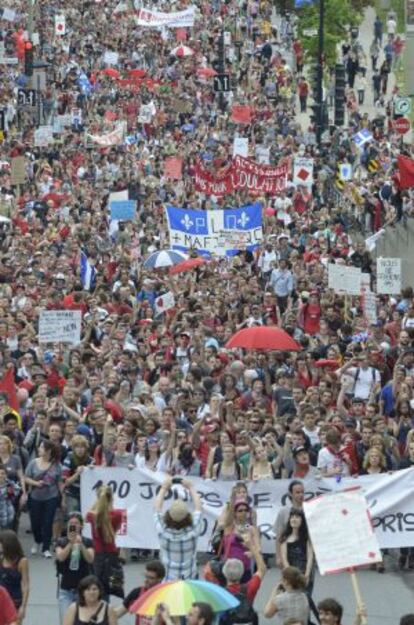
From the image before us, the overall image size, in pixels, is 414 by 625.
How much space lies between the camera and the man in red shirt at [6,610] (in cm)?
1545

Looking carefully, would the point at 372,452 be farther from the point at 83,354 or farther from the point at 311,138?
the point at 311,138

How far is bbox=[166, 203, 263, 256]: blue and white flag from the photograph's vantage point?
32344 mm

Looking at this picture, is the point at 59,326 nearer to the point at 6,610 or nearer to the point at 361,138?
the point at 6,610

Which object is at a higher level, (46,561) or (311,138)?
(46,561)

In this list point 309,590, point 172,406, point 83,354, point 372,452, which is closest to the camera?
point 309,590

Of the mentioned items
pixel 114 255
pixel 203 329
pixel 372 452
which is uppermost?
pixel 372 452

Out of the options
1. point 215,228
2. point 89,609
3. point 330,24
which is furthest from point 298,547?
point 330,24

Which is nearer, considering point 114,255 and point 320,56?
point 114,255

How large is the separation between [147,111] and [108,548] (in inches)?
1341

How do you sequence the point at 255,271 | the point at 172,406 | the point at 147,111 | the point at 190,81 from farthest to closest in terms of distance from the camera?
the point at 190,81 < the point at 147,111 < the point at 255,271 < the point at 172,406

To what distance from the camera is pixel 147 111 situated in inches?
2020

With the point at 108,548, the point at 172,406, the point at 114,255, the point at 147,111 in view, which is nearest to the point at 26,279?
the point at 114,255

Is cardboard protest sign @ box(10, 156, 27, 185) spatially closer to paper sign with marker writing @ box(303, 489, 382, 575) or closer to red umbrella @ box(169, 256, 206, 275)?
red umbrella @ box(169, 256, 206, 275)

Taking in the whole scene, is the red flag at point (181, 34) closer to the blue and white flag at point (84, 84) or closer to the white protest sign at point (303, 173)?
the blue and white flag at point (84, 84)
